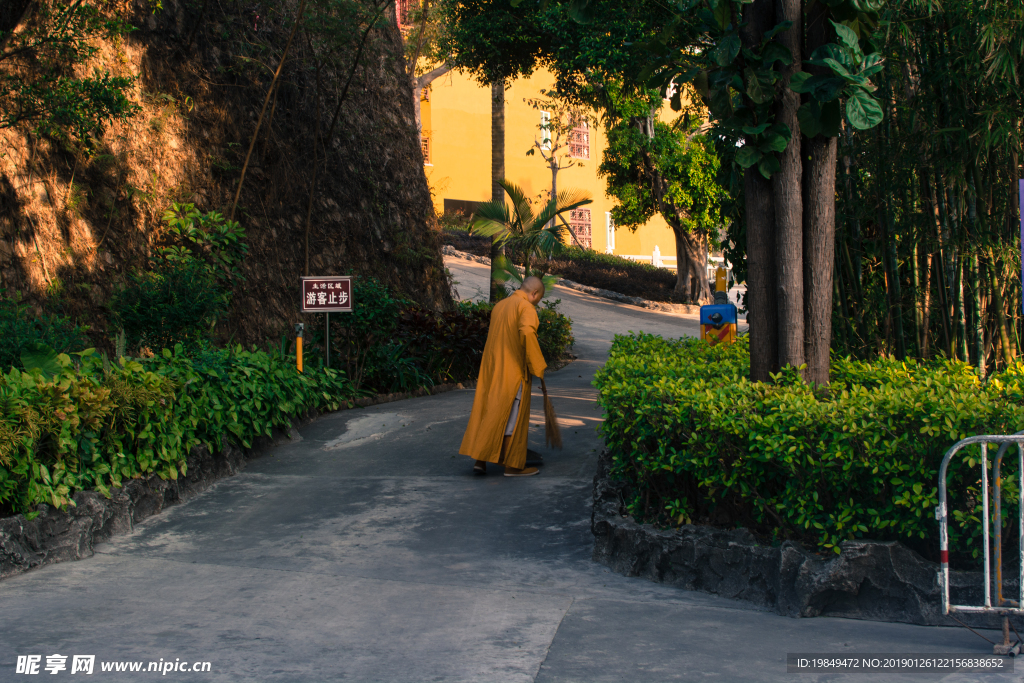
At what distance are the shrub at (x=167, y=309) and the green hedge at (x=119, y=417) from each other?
40.5 inches

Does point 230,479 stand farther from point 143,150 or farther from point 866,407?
point 143,150

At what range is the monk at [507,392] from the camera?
6.83 meters

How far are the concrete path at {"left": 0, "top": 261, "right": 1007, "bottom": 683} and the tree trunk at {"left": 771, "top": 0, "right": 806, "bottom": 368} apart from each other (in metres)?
1.83

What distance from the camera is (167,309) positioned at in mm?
8641

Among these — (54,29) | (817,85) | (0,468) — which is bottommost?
(0,468)

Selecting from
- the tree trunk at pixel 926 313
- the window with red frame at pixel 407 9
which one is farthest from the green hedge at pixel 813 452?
the window with red frame at pixel 407 9

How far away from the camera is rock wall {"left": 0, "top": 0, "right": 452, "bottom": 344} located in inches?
394

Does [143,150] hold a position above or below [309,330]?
above

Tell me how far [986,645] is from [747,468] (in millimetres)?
1271

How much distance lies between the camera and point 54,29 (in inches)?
341

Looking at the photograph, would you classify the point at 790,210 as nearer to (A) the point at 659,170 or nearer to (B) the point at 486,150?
(A) the point at 659,170

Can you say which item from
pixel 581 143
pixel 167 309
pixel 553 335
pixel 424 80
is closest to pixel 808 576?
pixel 167 309

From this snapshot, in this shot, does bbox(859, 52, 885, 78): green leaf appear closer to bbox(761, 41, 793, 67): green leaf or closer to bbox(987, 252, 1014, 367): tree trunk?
bbox(761, 41, 793, 67): green leaf

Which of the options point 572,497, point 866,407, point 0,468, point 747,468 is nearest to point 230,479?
point 0,468
